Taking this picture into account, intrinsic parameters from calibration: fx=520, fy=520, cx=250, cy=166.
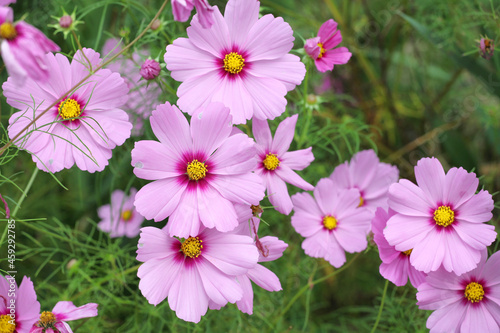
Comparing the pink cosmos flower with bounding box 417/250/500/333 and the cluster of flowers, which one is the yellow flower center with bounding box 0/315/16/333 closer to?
the cluster of flowers

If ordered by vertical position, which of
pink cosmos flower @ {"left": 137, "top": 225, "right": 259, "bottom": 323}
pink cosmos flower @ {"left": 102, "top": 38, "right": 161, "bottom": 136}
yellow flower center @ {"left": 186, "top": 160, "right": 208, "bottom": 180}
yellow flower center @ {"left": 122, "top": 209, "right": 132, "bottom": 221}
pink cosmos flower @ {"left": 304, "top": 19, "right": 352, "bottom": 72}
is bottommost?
pink cosmos flower @ {"left": 137, "top": 225, "right": 259, "bottom": 323}

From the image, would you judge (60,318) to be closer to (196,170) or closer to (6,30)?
(196,170)

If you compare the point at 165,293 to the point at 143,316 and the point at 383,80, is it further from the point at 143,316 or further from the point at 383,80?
the point at 383,80

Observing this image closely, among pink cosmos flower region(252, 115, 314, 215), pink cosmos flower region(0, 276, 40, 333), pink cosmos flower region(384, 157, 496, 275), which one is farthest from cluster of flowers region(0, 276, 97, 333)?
pink cosmos flower region(384, 157, 496, 275)

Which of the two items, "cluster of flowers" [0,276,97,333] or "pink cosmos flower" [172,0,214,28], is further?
"cluster of flowers" [0,276,97,333]

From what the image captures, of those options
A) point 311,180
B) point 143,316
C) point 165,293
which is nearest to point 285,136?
point 165,293

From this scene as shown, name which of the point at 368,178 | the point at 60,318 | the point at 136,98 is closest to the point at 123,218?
the point at 136,98

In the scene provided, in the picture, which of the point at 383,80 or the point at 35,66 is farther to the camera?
the point at 383,80
